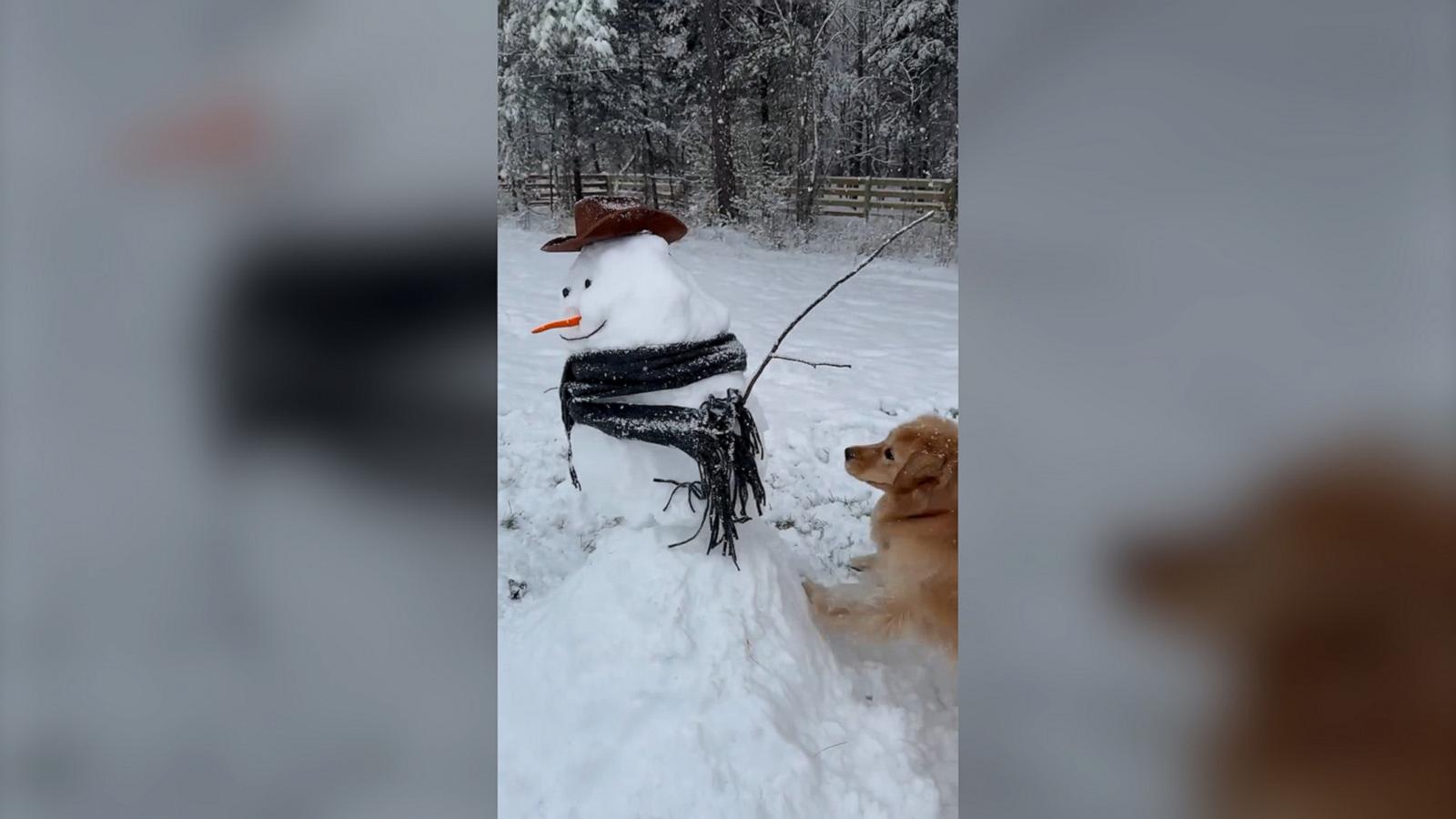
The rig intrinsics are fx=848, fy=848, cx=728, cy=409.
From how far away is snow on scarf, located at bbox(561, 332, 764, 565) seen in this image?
40.8 inches

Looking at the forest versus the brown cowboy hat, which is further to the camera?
the forest

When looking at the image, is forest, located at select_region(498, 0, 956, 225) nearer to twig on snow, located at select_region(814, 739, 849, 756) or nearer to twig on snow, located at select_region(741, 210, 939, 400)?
twig on snow, located at select_region(741, 210, 939, 400)

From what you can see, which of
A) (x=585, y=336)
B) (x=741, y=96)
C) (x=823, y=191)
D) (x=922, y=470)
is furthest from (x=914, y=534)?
(x=741, y=96)

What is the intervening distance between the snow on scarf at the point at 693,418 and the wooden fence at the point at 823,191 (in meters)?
2.80

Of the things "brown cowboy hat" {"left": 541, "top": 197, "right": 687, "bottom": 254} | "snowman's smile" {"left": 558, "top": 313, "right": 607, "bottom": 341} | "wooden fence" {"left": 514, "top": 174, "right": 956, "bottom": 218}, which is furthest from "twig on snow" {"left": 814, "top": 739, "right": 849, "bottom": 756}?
"wooden fence" {"left": 514, "top": 174, "right": 956, "bottom": 218}

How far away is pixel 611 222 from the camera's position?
1083 mm

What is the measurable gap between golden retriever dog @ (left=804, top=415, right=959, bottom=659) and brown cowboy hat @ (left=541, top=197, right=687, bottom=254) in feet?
1.29
